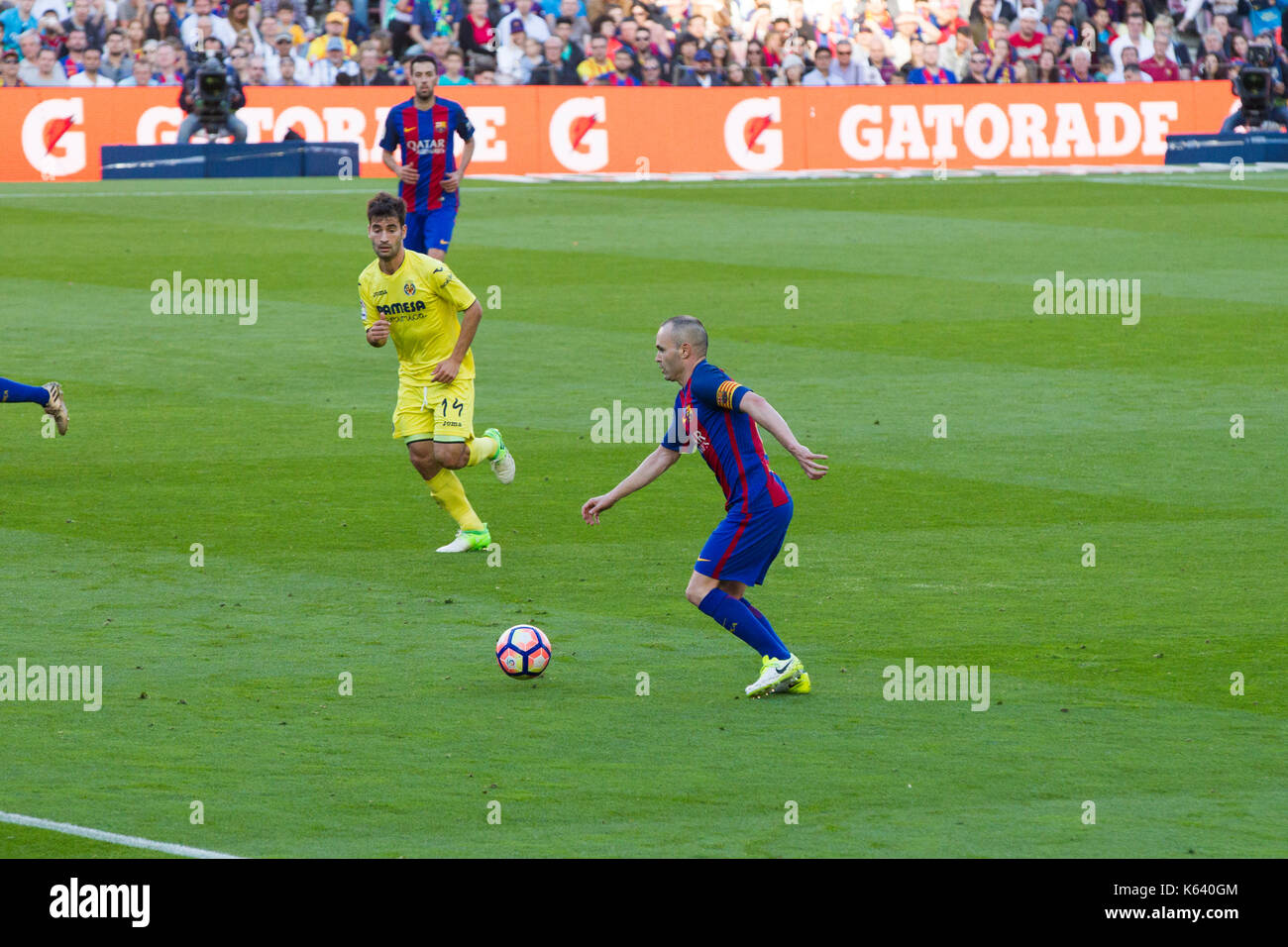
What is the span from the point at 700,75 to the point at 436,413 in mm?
23143

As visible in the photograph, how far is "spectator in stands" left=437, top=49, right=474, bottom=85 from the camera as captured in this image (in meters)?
32.9

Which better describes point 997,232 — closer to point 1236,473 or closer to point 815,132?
point 815,132

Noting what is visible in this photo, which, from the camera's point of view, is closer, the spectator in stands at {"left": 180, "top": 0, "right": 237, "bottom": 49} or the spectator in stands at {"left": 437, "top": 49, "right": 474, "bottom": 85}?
the spectator in stands at {"left": 180, "top": 0, "right": 237, "bottom": 49}

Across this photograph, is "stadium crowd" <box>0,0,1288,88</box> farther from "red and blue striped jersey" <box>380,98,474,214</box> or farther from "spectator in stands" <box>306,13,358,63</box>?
"red and blue striped jersey" <box>380,98,474,214</box>

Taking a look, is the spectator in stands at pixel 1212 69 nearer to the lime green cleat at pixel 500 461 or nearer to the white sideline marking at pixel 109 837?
the lime green cleat at pixel 500 461

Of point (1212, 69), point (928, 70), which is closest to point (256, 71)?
point (928, 70)

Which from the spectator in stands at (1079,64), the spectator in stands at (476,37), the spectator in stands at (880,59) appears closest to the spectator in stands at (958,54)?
the spectator in stands at (880,59)

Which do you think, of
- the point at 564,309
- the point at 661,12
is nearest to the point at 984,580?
the point at 564,309

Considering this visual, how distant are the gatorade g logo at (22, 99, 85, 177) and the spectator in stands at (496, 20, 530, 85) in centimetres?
653

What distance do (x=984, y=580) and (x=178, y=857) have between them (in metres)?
5.41

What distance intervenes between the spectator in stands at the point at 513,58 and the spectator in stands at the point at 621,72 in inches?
47.6

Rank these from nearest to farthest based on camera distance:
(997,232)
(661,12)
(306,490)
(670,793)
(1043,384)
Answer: (670,793)
(306,490)
(1043,384)
(997,232)
(661,12)

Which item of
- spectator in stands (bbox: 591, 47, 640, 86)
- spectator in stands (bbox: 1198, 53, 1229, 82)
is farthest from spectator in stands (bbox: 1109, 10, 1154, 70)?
spectator in stands (bbox: 591, 47, 640, 86)
